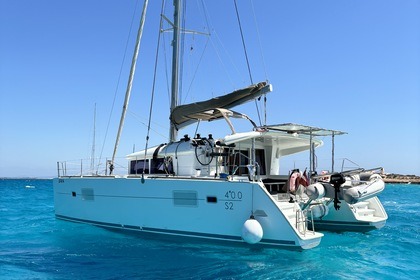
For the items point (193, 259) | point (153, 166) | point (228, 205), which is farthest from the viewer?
point (153, 166)

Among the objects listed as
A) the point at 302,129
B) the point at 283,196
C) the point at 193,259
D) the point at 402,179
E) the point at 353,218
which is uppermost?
the point at 302,129

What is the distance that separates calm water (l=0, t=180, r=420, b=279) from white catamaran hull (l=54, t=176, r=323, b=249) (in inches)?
17.6

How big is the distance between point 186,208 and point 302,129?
3.66 meters

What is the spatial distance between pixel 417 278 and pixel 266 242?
3.06m

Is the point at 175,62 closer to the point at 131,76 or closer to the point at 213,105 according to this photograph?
the point at 131,76

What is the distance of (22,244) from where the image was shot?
10.8 metres

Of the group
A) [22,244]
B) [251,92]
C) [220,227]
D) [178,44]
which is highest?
[178,44]

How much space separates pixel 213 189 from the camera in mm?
8742

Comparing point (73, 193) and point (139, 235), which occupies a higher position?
point (73, 193)

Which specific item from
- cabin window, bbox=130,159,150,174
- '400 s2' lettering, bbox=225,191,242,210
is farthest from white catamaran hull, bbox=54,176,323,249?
cabin window, bbox=130,159,150,174

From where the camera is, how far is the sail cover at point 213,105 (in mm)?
10539

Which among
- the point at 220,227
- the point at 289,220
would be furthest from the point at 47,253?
the point at 289,220

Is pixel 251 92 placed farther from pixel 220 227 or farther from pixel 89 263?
pixel 89 263

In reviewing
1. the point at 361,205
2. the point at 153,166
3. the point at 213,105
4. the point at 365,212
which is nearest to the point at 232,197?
the point at 213,105
